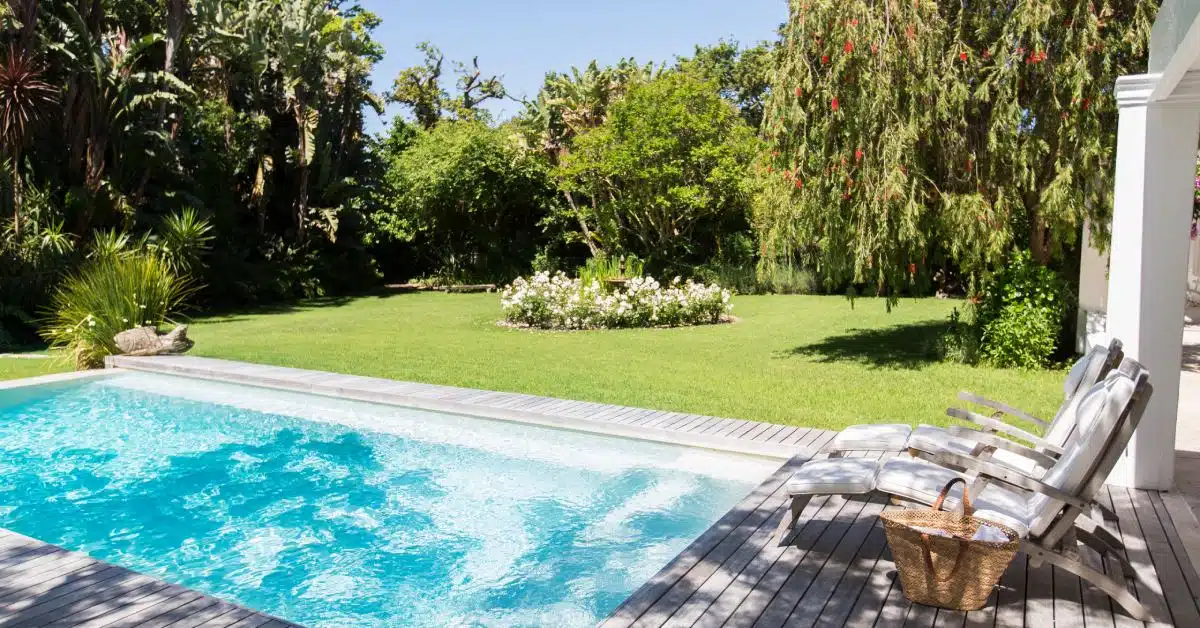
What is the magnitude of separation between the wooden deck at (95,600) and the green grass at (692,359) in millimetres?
5642

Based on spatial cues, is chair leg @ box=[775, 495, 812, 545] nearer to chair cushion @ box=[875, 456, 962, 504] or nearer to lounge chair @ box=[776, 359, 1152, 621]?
lounge chair @ box=[776, 359, 1152, 621]

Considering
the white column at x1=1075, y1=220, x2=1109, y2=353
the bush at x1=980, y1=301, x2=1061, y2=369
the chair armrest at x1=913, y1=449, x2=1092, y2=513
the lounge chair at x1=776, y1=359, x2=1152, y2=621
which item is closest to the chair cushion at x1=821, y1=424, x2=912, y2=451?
the lounge chair at x1=776, y1=359, x2=1152, y2=621

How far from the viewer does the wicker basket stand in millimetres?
3533

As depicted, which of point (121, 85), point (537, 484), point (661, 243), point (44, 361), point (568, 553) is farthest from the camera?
point (661, 243)

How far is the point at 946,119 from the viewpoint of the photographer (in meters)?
10.7

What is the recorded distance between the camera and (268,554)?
590 cm

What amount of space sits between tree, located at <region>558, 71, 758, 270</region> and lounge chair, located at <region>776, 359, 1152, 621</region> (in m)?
19.3

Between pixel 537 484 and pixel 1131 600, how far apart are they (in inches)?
179

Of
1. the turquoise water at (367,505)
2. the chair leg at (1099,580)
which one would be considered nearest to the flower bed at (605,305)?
the turquoise water at (367,505)

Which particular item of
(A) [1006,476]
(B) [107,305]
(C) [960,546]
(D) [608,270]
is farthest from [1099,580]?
(D) [608,270]

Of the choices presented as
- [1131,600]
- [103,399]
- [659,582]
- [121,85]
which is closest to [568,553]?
[659,582]

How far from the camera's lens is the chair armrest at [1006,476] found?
11.7 feet

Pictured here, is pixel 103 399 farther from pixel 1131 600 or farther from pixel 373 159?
pixel 373 159

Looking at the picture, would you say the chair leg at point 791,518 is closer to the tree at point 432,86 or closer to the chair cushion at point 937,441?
the chair cushion at point 937,441
